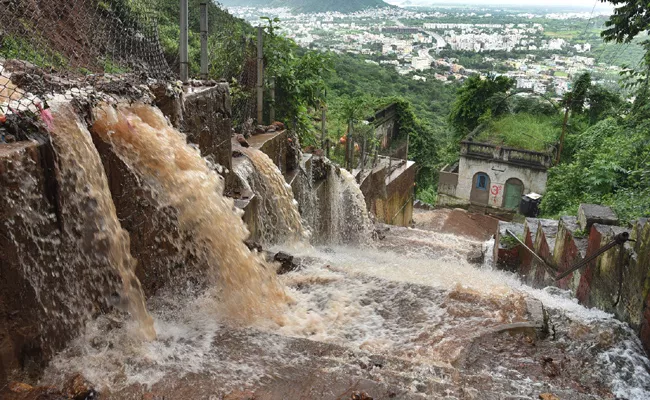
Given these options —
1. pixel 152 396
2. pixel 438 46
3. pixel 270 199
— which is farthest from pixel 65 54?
pixel 438 46

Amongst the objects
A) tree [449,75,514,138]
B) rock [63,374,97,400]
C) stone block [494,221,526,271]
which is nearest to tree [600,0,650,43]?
stone block [494,221,526,271]

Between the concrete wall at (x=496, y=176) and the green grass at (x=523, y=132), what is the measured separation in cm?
100

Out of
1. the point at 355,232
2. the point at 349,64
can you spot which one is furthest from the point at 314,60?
the point at 349,64

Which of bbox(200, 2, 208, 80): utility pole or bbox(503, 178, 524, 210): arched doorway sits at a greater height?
bbox(200, 2, 208, 80): utility pole

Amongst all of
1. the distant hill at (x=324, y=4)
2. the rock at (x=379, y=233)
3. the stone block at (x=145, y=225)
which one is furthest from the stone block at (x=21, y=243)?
the distant hill at (x=324, y=4)

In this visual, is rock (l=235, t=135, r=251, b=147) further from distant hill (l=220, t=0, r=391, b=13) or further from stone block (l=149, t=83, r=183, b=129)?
distant hill (l=220, t=0, r=391, b=13)

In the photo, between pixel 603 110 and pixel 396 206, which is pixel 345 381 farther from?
pixel 603 110

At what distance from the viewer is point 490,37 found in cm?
8662

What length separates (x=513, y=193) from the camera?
74.5ft

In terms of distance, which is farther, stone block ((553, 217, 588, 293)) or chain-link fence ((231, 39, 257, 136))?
chain-link fence ((231, 39, 257, 136))

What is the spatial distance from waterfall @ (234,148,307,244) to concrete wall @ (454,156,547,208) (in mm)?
17545

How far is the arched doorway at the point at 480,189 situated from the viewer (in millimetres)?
23156

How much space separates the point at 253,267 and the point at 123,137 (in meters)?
1.64

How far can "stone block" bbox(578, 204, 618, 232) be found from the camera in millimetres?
5762
